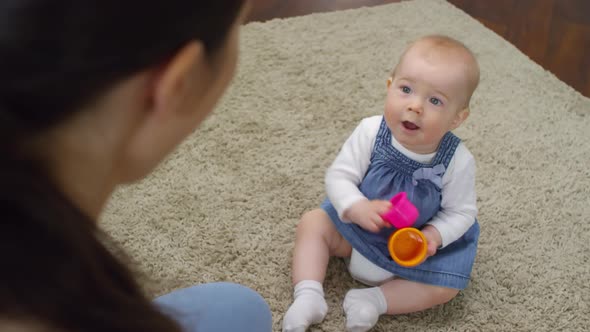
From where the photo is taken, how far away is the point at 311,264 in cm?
98

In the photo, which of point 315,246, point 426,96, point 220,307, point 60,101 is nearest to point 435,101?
point 426,96

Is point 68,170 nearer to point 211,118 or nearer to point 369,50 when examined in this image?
point 211,118

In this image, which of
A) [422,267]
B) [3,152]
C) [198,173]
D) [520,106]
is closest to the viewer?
[3,152]

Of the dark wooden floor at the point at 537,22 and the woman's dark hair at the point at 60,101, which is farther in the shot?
the dark wooden floor at the point at 537,22

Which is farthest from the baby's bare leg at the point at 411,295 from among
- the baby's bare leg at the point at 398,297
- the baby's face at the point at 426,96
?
the baby's face at the point at 426,96

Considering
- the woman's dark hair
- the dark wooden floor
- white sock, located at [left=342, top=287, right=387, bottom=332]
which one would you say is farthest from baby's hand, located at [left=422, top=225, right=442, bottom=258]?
the dark wooden floor

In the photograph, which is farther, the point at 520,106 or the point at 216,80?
the point at 520,106

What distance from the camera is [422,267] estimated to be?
0.95m

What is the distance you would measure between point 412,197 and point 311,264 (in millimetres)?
199

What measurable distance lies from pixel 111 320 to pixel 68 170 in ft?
0.35

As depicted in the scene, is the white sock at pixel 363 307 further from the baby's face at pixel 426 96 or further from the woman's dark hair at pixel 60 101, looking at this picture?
the woman's dark hair at pixel 60 101

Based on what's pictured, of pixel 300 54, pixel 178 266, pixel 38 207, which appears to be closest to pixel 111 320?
pixel 38 207

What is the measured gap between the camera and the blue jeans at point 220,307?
663 mm

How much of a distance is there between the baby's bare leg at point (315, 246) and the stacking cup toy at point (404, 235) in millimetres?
129
